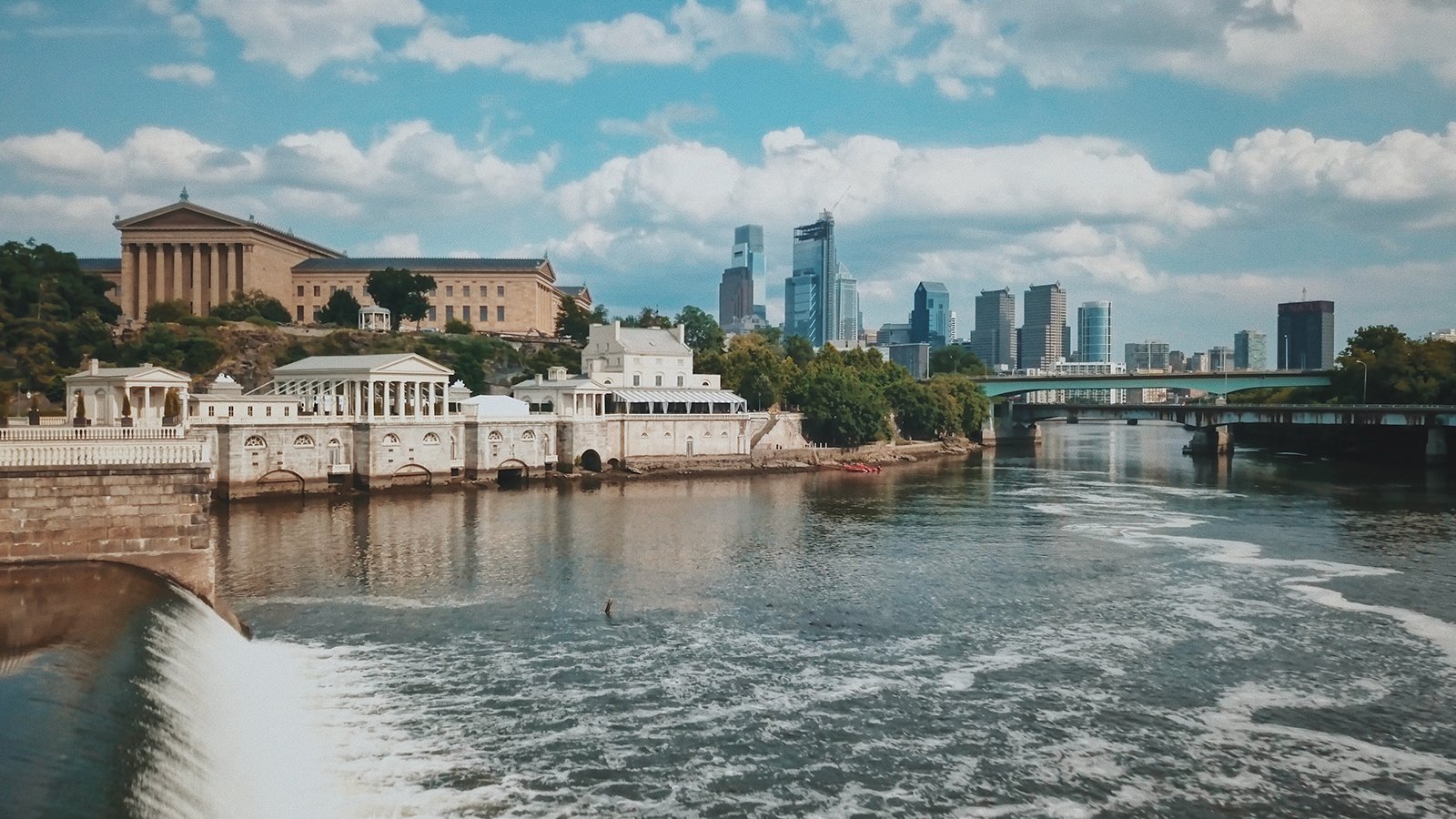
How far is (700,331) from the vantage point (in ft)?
535

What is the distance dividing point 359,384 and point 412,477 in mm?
8672

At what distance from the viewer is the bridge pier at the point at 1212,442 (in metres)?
124

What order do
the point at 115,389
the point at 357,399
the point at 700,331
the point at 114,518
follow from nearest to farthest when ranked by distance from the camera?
1. the point at 114,518
2. the point at 115,389
3. the point at 357,399
4. the point at 700,331

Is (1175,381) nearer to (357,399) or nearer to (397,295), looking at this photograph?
(397,295)

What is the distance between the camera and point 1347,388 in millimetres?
130250

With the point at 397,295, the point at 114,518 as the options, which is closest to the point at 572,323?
the point at 397,295

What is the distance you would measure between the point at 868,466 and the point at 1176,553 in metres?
50.2

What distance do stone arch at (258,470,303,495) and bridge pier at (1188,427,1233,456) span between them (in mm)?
99961

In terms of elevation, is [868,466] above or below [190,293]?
below

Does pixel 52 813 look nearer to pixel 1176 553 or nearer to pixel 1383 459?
pixel 1176 553

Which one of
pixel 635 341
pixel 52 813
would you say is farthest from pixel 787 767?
pixel 635 341

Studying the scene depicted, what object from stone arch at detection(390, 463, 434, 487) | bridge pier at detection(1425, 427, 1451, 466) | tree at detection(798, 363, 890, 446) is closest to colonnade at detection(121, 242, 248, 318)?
stone arch at detection(390, 463, 434, 487)

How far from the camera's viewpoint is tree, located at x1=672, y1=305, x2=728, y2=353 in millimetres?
159500

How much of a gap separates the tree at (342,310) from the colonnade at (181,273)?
11.6m
